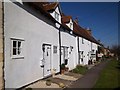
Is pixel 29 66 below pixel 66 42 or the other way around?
below

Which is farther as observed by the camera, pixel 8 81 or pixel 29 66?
pixel 29 66

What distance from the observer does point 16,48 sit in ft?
35.3

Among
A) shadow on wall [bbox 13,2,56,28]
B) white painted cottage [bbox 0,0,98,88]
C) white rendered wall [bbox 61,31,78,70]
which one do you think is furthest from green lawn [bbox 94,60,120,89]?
shadow on wall [bbox 13,2,56,28]

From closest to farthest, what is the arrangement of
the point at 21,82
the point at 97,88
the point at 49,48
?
the point at 21,82 → the point at 97,88 → the point at 49,48

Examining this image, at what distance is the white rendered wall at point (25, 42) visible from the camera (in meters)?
9.80

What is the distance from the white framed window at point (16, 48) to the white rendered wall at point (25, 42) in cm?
21

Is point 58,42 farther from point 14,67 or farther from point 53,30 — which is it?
point 14,67

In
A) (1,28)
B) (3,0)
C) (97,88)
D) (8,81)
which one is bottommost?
(97,88)

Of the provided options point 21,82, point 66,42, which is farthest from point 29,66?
point 66,42

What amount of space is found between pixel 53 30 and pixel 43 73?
4.16 meters

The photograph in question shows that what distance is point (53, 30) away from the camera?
57.5ft

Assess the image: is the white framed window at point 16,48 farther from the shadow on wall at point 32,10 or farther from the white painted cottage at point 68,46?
the white painted cottage at point 68,46

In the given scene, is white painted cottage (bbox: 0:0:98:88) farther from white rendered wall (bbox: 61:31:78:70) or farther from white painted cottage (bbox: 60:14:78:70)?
white rendered wall (bbox: 61:31:78:70)

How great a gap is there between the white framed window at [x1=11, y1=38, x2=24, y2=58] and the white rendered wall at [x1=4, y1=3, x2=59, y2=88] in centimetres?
21
